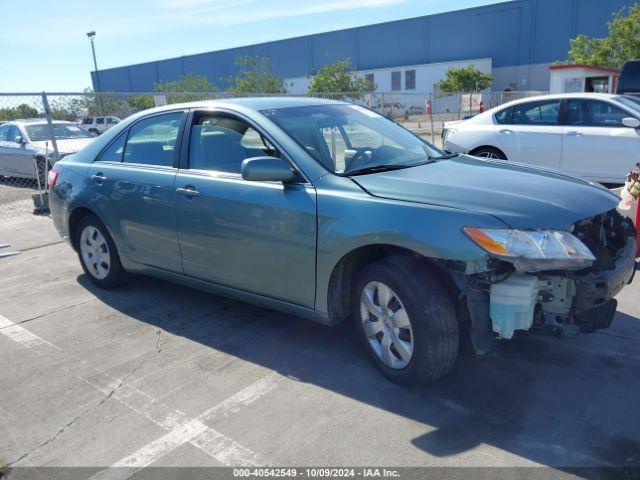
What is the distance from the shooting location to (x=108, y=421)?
3.21m

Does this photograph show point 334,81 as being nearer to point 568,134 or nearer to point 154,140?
point 568,134

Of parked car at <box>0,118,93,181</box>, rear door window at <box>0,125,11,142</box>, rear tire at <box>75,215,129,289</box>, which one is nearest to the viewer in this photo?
rear tire at <box>75,215,129,289</box>

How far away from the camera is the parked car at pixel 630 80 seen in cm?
1393

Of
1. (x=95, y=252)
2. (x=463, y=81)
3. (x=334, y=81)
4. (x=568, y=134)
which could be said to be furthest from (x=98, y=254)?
(x=463, y=81)

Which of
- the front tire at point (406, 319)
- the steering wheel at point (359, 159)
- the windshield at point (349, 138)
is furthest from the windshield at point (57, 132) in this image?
the front tire at point (406, 319)

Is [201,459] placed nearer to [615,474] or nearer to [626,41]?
[615,474]

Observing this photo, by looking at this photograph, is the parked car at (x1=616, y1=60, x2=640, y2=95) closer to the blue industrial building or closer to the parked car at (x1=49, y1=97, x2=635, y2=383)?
A: the parked car at (x1=49, y1=97, x2=635, y2=383)

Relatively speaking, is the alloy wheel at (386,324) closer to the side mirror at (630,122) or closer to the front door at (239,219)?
the front door at (239,219)

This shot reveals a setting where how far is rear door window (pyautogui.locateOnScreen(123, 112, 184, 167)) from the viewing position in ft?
14.8

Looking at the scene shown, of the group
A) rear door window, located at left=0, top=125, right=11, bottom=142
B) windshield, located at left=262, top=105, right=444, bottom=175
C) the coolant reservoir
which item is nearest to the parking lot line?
the coolant reservoir

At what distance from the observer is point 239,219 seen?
12.8ft

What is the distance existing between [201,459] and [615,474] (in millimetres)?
1982

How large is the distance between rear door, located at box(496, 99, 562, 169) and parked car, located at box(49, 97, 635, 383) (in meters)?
4.85

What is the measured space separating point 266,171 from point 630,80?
13.7 m
